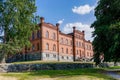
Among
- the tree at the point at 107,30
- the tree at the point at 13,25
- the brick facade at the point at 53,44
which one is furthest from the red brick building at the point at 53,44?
the tree at the point at 107,30

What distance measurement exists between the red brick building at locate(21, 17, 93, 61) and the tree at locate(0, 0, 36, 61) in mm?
15444

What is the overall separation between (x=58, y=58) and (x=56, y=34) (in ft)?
22.8

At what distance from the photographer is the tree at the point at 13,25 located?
132ft

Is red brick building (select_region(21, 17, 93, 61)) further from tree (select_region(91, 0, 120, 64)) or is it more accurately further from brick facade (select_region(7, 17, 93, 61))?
tree (select_region(91, 0, 120, 64))

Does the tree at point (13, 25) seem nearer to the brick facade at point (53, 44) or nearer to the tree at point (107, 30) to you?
the tree at point (107, 30)

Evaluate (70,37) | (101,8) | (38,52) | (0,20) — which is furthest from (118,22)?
(70,37)

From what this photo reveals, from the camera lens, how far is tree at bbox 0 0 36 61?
4031 cm

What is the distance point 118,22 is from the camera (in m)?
32.2

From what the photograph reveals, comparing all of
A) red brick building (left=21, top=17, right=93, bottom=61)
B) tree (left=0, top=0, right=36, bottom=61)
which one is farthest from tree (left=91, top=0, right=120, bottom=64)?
red brick building (left=21, top=17, right=93, bottom=61)

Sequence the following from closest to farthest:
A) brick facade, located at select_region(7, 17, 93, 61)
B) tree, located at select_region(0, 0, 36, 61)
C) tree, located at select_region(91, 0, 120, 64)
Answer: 1. tree, located at select_region(91, 0, 120, 64)
2. tree, located at select_region(0, 0, 36, 61)
3. brick facade, located at select_region(7, 17, 93, 61)

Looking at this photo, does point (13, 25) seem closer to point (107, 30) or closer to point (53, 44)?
point (107, 30)

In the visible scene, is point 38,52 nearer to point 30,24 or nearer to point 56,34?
point 56,34

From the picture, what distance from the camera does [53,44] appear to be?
66.6 metres

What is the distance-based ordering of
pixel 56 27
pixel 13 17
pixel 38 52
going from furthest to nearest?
pixel 56 27, pixel 38 52, pixel 13 17
